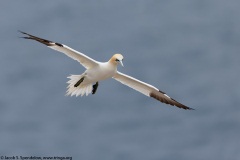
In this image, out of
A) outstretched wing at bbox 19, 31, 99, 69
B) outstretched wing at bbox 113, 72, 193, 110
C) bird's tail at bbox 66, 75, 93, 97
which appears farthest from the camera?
outstretched wing at bbox 113, 72, 193, 110

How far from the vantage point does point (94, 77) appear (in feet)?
97.6

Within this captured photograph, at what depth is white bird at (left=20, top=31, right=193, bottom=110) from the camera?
96.1 ft

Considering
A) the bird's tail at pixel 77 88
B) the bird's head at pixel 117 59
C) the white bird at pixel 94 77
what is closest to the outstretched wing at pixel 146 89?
the white bird at pixel 94 77

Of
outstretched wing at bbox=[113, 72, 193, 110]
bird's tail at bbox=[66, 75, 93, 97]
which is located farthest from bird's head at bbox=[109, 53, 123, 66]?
bird's tail at bbox=[66, 75, 93, 97]

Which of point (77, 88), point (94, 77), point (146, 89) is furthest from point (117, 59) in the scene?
point (146, 89)

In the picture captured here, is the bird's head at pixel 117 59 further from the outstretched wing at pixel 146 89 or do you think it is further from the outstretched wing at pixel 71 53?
the outstretched wing at pixel 146 89

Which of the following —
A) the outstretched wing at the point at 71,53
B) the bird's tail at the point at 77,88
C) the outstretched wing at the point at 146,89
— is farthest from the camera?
the outstretched wing at the point at 146,89

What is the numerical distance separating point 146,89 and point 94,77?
272cm

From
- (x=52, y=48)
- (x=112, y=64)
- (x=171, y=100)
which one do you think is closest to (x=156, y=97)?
(x=171, y=100)

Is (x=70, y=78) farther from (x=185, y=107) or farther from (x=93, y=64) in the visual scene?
(x=185, y=107)

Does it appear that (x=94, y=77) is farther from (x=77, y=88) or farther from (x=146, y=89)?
(x=146, y=89)

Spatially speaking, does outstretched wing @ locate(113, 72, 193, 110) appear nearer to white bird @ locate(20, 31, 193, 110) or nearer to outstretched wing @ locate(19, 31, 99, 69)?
white bird @ locate(20, 31, 193, 110)

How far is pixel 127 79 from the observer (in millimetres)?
31375

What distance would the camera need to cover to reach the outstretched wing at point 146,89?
3125cm
